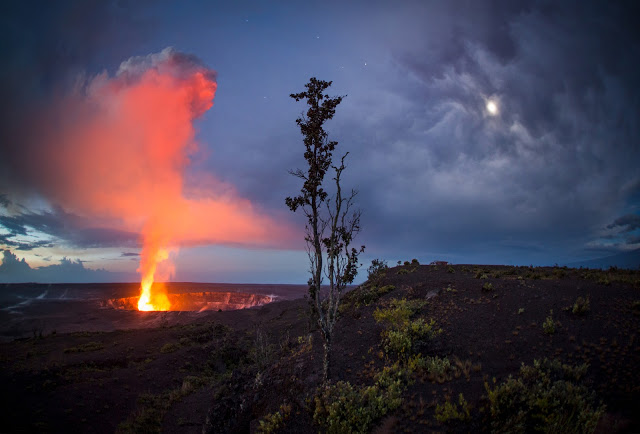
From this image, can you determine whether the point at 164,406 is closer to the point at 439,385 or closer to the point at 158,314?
the point at 439,385

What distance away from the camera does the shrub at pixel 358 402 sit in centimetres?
991

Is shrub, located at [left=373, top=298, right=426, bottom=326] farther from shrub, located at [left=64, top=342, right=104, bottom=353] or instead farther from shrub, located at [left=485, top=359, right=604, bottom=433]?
shrub, located at [left=64, top=342, right=104, bottom=353]

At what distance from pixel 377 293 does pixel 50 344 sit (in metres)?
39.0

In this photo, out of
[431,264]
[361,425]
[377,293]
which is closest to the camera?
[361,425]

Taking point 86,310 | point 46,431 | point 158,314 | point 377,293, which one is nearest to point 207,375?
point 46,431

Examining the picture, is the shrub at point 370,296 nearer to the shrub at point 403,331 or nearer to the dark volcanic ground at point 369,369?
the dark volcanic ground at point 369,369

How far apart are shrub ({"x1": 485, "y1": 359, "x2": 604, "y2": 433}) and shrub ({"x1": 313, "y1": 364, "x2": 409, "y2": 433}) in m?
3.21

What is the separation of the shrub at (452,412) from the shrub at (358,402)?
1.47 meters

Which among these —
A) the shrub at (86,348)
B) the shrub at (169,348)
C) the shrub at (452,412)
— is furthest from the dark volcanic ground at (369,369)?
the shrub at (169,348)

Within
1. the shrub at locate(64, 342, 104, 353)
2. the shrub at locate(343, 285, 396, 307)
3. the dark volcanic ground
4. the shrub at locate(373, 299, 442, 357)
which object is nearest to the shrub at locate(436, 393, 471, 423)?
the dark volcanic ground

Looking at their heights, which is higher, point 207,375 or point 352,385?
point 352,385

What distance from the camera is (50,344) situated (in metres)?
33.7

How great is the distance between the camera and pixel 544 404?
8195 mm

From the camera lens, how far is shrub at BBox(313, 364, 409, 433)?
390 inches
